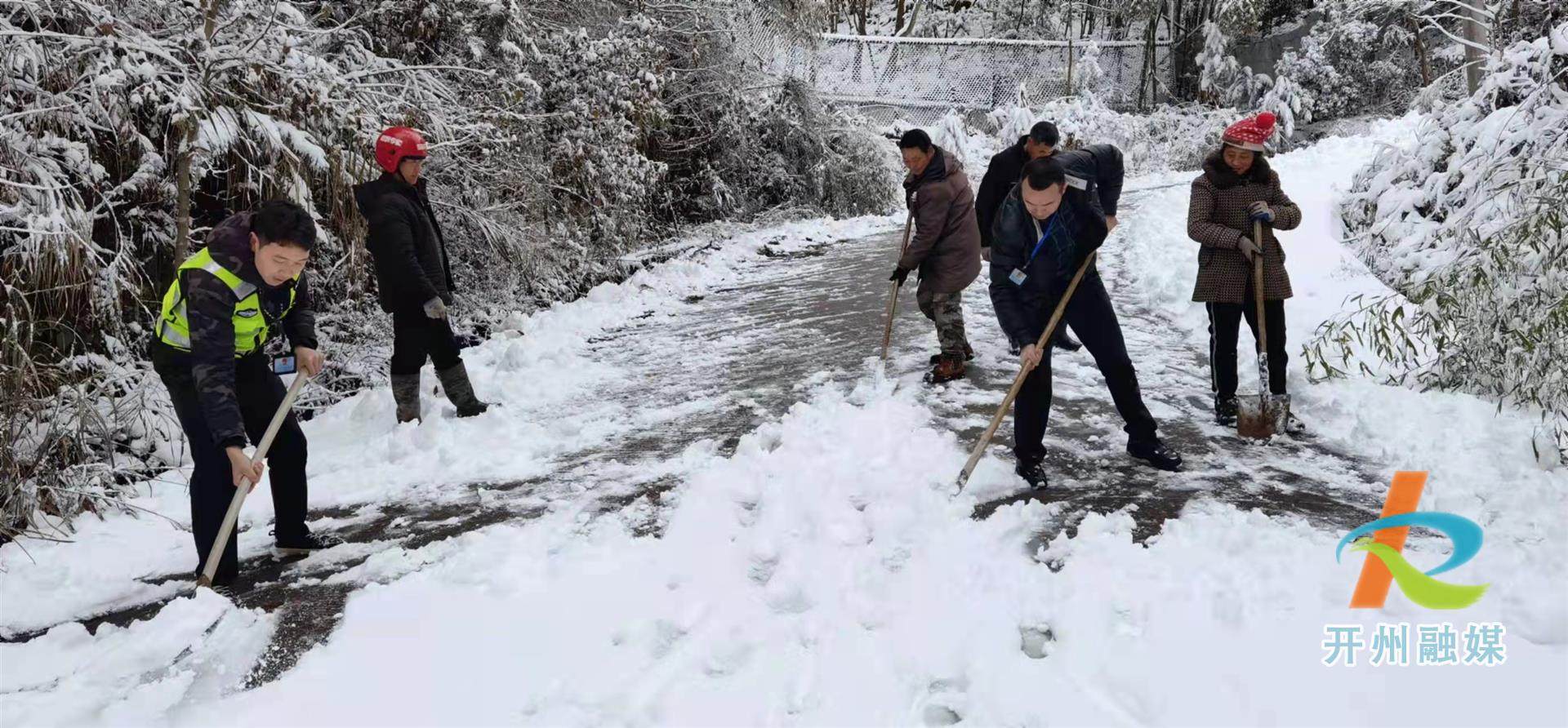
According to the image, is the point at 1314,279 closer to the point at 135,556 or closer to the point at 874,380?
the point at 874,380

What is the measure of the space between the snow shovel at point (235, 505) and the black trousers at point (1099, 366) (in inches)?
120

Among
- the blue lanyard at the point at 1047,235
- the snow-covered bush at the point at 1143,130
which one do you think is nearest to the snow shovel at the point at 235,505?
the blue lanyard at the point at 1047,235

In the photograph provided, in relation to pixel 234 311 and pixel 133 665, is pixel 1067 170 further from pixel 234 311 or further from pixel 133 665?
pixel 133 665

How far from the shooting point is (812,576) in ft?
11.8

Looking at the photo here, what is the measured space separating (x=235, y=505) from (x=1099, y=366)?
3602 mm

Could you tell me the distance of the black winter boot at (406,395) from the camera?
5.58m

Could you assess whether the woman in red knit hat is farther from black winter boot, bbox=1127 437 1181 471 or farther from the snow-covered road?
black winter boot, bbox=1127 437 1181 471

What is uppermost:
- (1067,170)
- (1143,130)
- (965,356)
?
(1143,130)

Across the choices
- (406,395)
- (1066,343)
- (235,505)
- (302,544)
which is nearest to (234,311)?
(235,505)

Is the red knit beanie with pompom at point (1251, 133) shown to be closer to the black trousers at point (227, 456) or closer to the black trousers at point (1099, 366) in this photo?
the black trousers at point (1099, 366)

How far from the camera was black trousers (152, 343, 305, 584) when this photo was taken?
365cm

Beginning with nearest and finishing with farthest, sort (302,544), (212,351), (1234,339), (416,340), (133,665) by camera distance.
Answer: (133,665), (212,351), (302,544), (1234,339), (416,340)

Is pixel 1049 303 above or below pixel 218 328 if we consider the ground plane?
below

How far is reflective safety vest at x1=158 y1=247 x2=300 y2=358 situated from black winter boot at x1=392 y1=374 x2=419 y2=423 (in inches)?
72.0
